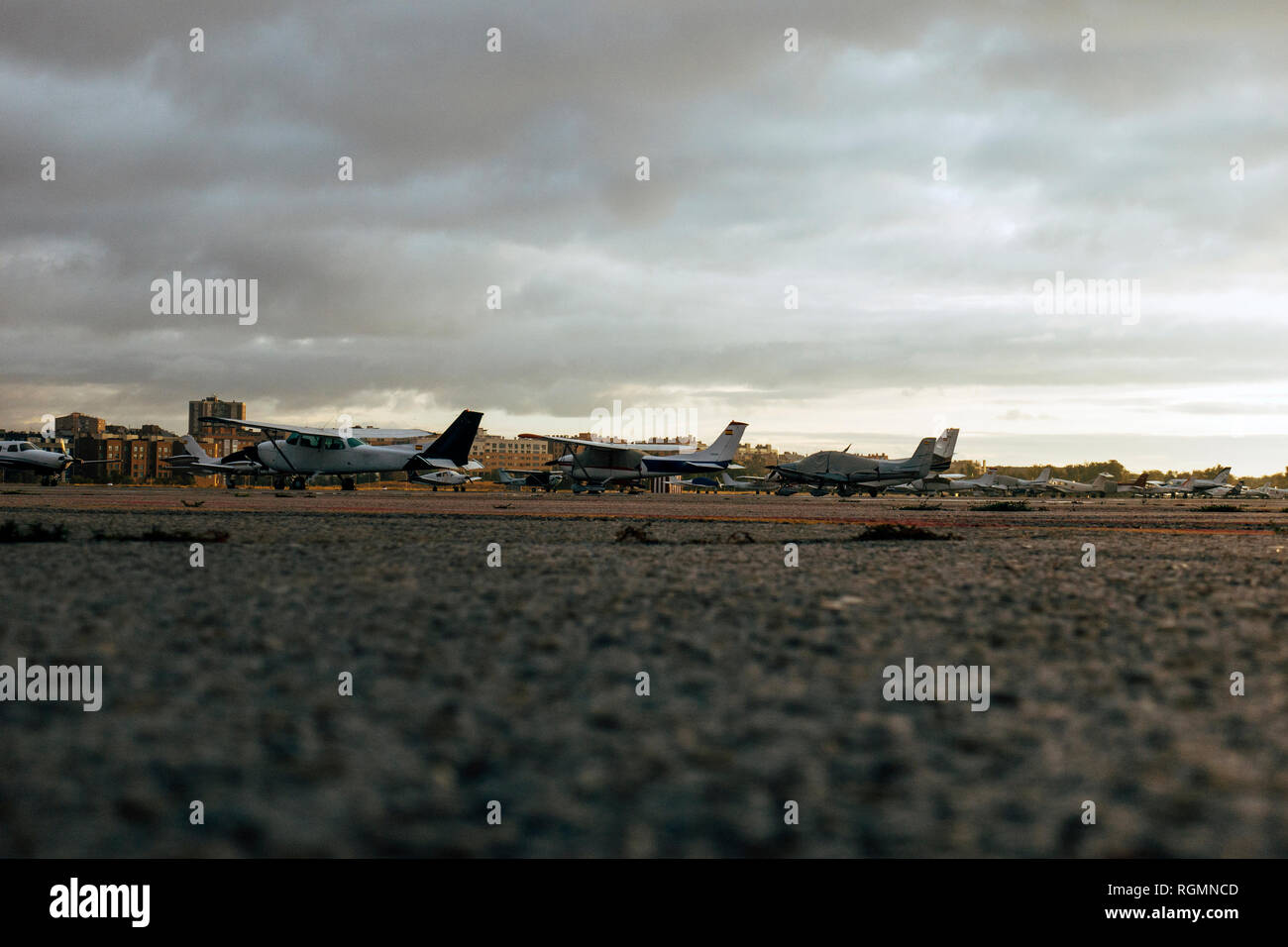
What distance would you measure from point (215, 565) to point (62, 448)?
4311 centimetres

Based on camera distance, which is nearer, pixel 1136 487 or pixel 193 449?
pixel 193 449

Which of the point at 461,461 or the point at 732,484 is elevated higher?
the point at 461,461

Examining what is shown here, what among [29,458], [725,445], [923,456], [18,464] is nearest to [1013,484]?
[923,456]

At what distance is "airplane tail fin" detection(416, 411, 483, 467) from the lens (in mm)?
43094

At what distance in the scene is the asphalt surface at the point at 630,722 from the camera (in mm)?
1616

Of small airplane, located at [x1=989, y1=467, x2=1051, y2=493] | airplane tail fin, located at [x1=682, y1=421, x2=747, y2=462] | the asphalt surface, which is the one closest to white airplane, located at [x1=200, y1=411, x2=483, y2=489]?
airplane tail fin, located at [x1=682, y1=421, x2=747, y2=462]

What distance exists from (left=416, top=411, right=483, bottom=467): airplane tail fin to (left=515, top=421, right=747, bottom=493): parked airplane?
3.37 meters

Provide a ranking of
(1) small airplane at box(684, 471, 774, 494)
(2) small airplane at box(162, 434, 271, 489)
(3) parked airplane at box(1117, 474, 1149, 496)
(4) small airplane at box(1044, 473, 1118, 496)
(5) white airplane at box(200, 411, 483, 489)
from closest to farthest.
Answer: (5) white airplane at box(200, 411, 483, 489), (2) small airplane at box(162, 434, 271, 489), (1) small airplane at box(684, 471, 774, 494), (4) small airplane at box(1044, 473, 1118, 496), (3) parked airplane at box(1117, 474, 1149, 496)

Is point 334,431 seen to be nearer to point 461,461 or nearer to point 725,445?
point 461,461

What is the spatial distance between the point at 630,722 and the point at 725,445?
5185 centimetres

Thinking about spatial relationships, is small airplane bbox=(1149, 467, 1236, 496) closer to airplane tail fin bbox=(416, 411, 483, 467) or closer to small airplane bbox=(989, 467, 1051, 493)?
small airplane bbox=(989, 467, 1051, 493)

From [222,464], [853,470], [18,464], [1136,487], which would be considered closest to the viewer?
[18,464]

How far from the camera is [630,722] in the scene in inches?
89.7
